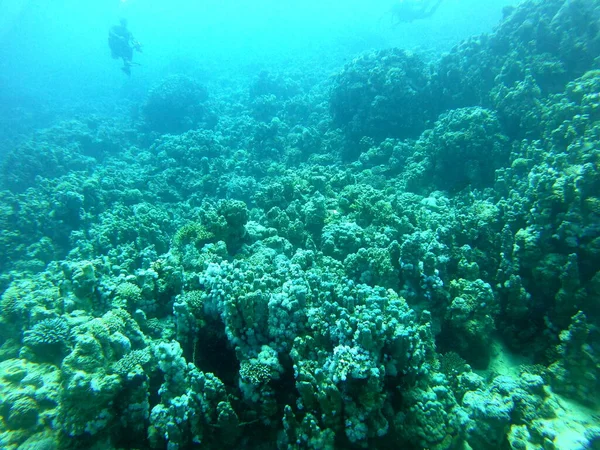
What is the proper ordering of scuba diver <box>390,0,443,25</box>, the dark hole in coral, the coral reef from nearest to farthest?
1. the coral reef
2. the dark hole in coral
3. scuba diver <box>390,0,443,25</box>

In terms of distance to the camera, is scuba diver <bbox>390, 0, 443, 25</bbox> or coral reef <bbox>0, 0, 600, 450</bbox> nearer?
coral reef <bbox>0, 0, 600, 450</bbox>

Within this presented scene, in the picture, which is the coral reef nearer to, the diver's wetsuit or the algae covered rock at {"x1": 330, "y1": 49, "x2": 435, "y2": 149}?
the algae covered rock at {"x1": 330, "y1": 49, "x2": 435, "y2": 149}

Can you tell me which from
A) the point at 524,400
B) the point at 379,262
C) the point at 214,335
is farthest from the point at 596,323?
the point at 214,335

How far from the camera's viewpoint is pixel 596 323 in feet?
15.0

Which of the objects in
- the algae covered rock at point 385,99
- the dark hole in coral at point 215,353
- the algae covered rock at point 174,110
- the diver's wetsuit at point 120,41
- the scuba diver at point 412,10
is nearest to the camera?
the dark hole in coral at point 215,353

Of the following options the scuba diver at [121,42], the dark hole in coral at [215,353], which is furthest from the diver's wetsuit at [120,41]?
the dark hole in coral at [215,353]

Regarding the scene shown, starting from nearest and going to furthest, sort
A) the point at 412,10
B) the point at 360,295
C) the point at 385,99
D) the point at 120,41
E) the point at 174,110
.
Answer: the point at 360,295 → the point at 385,99 → the point at 174,110 → the point at 120,41 → the point at 412,10

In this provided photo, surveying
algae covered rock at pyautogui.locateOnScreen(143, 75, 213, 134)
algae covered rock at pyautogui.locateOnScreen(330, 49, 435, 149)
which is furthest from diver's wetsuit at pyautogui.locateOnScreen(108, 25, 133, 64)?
algae covered rock at pyautogui.locateOnScreen(330, 49, 435, 149)

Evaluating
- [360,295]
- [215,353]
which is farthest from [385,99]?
[215,353]

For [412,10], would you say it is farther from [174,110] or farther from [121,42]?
[121,42]

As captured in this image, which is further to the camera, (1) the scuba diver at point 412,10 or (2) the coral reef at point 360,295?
(1) the scuba diver at point 412,10

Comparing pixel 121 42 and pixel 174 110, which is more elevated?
pixel 121 42

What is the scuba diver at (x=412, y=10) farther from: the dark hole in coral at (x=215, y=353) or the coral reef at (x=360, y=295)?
the dark hole in coral at (x=215, y=353)

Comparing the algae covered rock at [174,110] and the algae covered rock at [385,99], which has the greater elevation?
the algae covered rock at [174,110]
